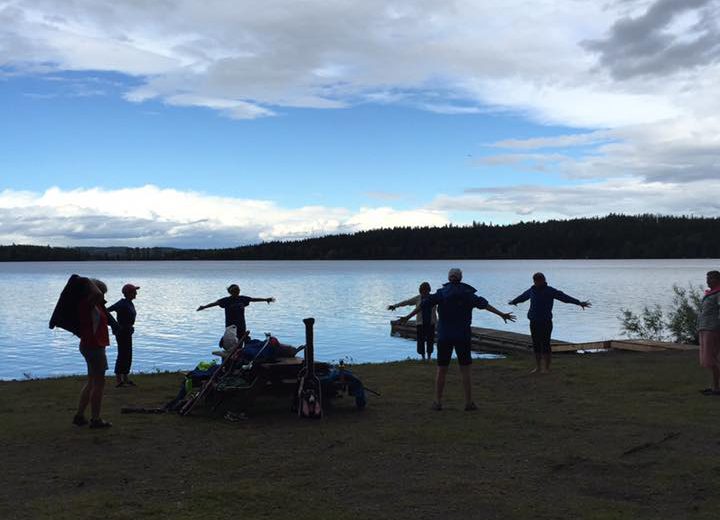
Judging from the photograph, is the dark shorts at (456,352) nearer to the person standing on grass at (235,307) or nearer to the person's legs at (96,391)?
the person's legs at (96,391)

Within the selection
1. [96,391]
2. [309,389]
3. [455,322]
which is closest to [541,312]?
[455,322]

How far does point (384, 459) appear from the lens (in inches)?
303

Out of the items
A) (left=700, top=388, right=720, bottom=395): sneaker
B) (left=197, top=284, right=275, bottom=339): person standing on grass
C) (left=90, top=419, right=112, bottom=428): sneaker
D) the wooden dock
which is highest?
(left=197, top=284, right=275, bottom=339): person standing on grass

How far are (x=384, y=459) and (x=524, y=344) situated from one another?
2003cm

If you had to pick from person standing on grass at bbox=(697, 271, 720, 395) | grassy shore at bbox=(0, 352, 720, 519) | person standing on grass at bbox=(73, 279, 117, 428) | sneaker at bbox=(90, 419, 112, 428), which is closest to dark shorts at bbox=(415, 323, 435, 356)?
grassy shore at bbox=(0, 352, 720, 519)

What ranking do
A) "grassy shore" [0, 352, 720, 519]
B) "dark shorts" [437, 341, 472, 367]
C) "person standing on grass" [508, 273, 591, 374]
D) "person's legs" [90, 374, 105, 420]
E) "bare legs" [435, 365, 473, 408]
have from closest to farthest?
"grassy shore" [0, 352, 720, 519], "person's legs" [90, 374, 105, 420], "dark shorts" [437, 341, 472, 367], "bare legs" [435, 365, 473, 408], "person standing on grass" [508, 273, 591, 374]

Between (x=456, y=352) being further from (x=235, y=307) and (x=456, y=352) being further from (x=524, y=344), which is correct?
(x=524, y=344)

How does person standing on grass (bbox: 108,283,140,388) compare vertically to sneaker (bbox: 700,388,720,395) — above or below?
above

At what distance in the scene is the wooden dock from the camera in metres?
19.8

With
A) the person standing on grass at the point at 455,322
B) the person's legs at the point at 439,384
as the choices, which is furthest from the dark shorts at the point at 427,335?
the person standing on grass at the point at 455,322

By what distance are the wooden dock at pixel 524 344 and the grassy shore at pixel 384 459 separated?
12.5 ft

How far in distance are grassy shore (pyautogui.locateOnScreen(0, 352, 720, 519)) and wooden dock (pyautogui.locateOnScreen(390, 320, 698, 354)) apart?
12.5 ft

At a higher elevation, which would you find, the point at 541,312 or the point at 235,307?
the point at 235,307

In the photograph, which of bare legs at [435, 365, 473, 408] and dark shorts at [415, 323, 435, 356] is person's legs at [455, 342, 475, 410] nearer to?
bare legs at [435, 365, 473, 408]
